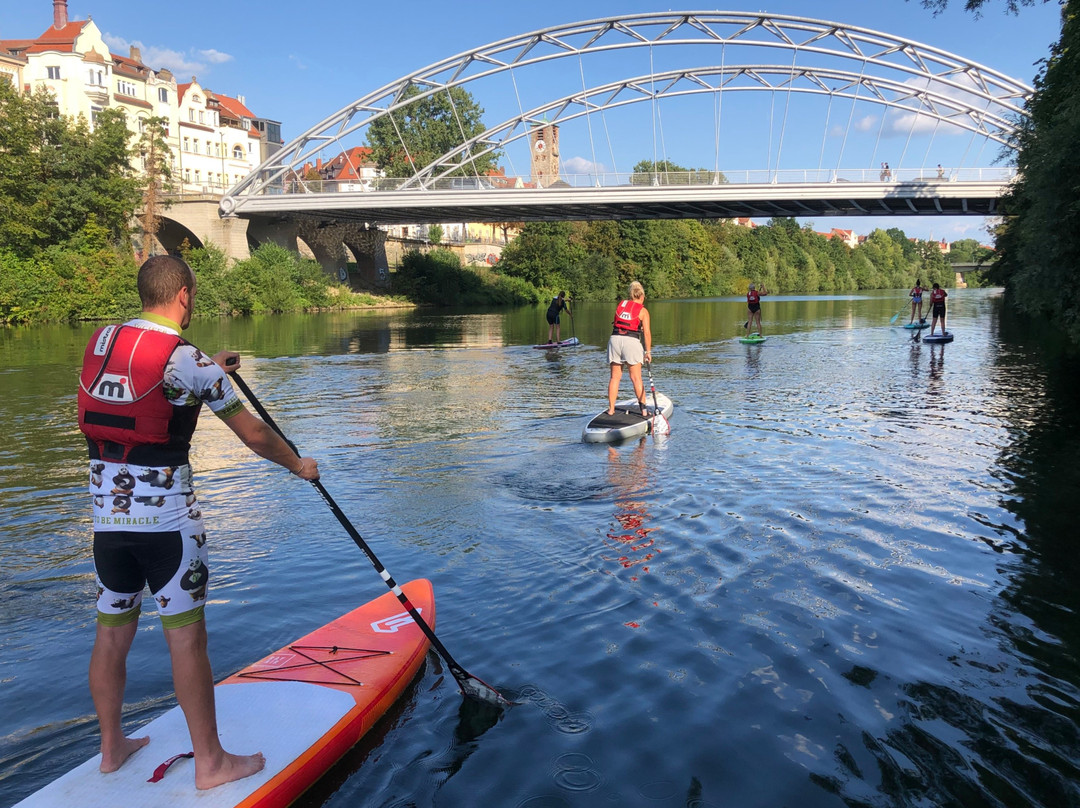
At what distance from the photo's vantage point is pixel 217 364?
3.74 m

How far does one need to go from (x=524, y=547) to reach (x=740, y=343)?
25183mm

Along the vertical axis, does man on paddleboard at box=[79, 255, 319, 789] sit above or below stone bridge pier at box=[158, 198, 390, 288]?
below

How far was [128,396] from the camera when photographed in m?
3.47

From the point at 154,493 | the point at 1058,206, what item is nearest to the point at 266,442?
the point at 154,493

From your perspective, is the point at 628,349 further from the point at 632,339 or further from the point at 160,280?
the point at 160,280

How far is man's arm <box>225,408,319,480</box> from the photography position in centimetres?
372

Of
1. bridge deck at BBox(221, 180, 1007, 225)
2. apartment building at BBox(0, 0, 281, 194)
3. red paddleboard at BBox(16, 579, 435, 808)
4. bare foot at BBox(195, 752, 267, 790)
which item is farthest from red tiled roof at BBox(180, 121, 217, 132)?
bare foot at BBox(195, 752, 267, 790)

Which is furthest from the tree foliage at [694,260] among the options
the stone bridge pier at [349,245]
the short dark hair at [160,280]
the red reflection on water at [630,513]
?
the short dark hair at [160,280]

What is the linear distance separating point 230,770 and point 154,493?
1.31m

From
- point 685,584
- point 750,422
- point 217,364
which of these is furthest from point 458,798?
point 750,422

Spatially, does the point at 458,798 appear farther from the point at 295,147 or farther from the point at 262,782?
the point at 295,147

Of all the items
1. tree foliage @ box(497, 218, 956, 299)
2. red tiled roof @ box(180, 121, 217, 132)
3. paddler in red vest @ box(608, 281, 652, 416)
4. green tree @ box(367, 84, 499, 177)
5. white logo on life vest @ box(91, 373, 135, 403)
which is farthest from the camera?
green tree @ box(367, 84, 499, 177)

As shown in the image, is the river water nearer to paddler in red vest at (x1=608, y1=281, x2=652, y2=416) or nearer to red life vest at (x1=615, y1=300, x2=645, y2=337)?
paddler in red vest at (x1=608, y1=281, x2=652, y2=416)

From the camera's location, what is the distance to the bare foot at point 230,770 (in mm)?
3596
